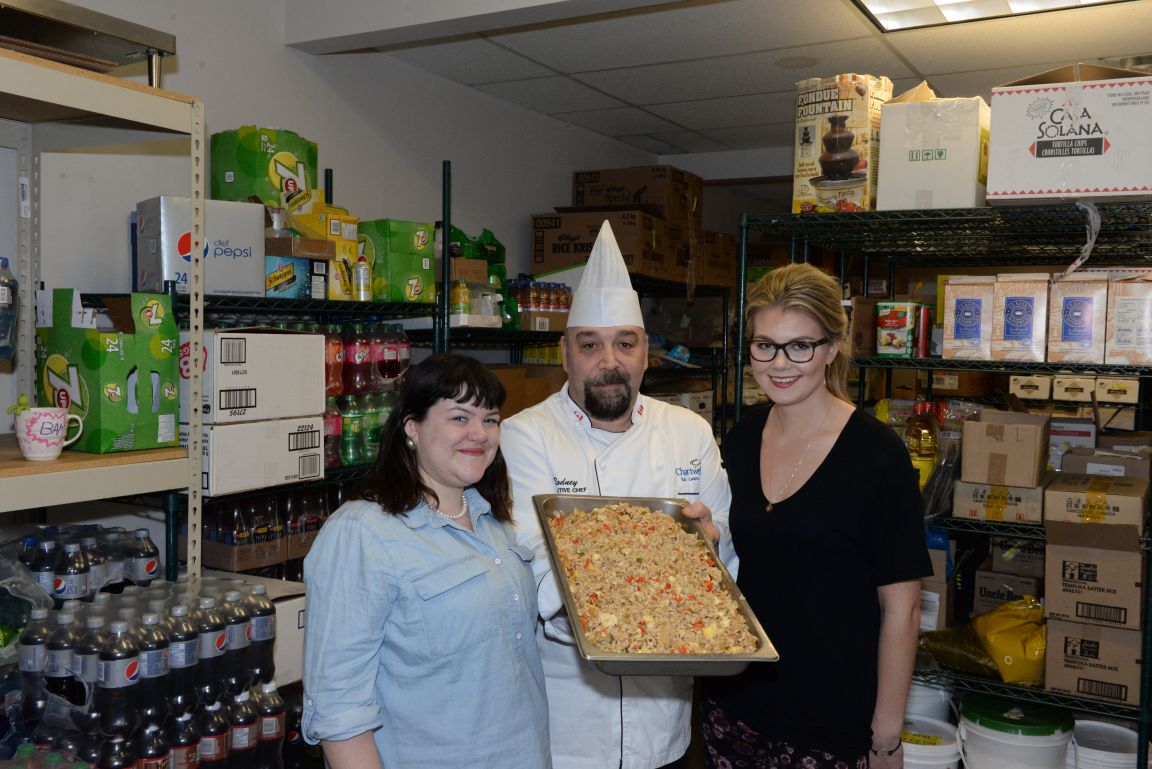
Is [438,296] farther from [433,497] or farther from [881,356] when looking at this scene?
[433,497]

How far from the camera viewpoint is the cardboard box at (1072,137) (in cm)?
218

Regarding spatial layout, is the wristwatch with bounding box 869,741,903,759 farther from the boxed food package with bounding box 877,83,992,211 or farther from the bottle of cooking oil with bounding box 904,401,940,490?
the boxed food package with bounding box 877,83,992,211

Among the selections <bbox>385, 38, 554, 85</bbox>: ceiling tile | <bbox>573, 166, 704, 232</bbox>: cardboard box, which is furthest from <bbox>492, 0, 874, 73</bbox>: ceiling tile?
<bbox>573, 166, 704, 232</bbox>: cardboard box

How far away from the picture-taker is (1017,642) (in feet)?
8.70

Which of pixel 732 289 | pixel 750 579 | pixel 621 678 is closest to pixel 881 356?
pixel 750 579

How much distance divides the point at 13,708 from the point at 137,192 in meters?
1.75

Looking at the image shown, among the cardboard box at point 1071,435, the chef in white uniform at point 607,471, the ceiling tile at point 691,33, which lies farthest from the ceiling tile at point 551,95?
the cardboard box at point 1071,435

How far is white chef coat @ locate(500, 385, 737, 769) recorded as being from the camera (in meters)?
1.95

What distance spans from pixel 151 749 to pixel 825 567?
4.85 feet

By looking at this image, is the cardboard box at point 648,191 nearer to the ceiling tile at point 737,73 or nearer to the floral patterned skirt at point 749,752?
the ceiling tile at point 737,73

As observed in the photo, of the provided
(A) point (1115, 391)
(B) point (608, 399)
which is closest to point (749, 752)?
(B) point (608, 399)

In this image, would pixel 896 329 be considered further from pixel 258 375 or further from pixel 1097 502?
pixel 258 375

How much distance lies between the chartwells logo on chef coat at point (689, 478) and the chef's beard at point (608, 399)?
19cm

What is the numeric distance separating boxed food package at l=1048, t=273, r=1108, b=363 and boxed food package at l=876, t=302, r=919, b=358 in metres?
0.36
